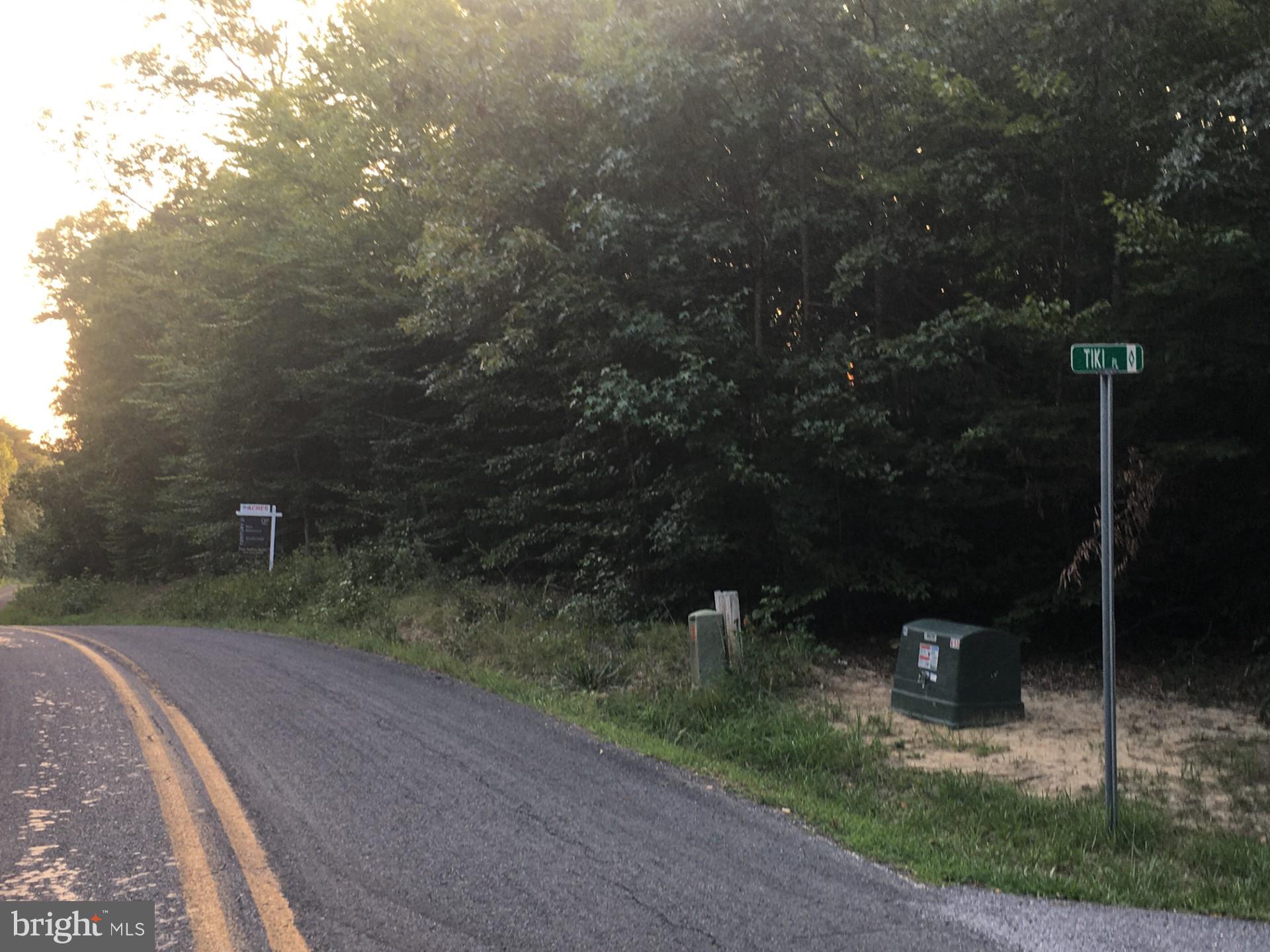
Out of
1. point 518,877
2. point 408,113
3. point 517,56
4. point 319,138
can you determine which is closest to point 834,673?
point 518,877

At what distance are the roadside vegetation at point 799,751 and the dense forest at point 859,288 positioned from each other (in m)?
1.73

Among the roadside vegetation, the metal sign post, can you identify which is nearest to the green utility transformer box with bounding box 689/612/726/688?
the roadside vegetation

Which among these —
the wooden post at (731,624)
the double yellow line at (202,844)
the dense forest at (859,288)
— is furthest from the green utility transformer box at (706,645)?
the double yellow line at (202,844)

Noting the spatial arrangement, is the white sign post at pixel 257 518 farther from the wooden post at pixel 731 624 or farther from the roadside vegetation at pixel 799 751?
the wooden post at pixel 731 624

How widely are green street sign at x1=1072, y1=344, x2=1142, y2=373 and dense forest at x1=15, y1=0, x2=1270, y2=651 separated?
12.8 ft

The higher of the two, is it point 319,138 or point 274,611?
point 319,138

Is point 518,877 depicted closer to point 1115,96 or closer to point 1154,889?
point 1154,889

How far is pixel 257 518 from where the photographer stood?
22.7m

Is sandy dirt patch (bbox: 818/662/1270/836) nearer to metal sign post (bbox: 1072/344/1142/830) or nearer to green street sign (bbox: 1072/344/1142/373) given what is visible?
metal sign post (bbox: 1072/344/1142/830)

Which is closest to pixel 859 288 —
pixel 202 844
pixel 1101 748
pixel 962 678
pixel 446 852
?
pixel 962 678

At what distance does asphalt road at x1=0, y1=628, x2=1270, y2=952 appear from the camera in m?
3.89

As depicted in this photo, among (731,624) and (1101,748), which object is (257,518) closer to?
(731,624)

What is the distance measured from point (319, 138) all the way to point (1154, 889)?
73.7ft

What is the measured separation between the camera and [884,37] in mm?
11922
